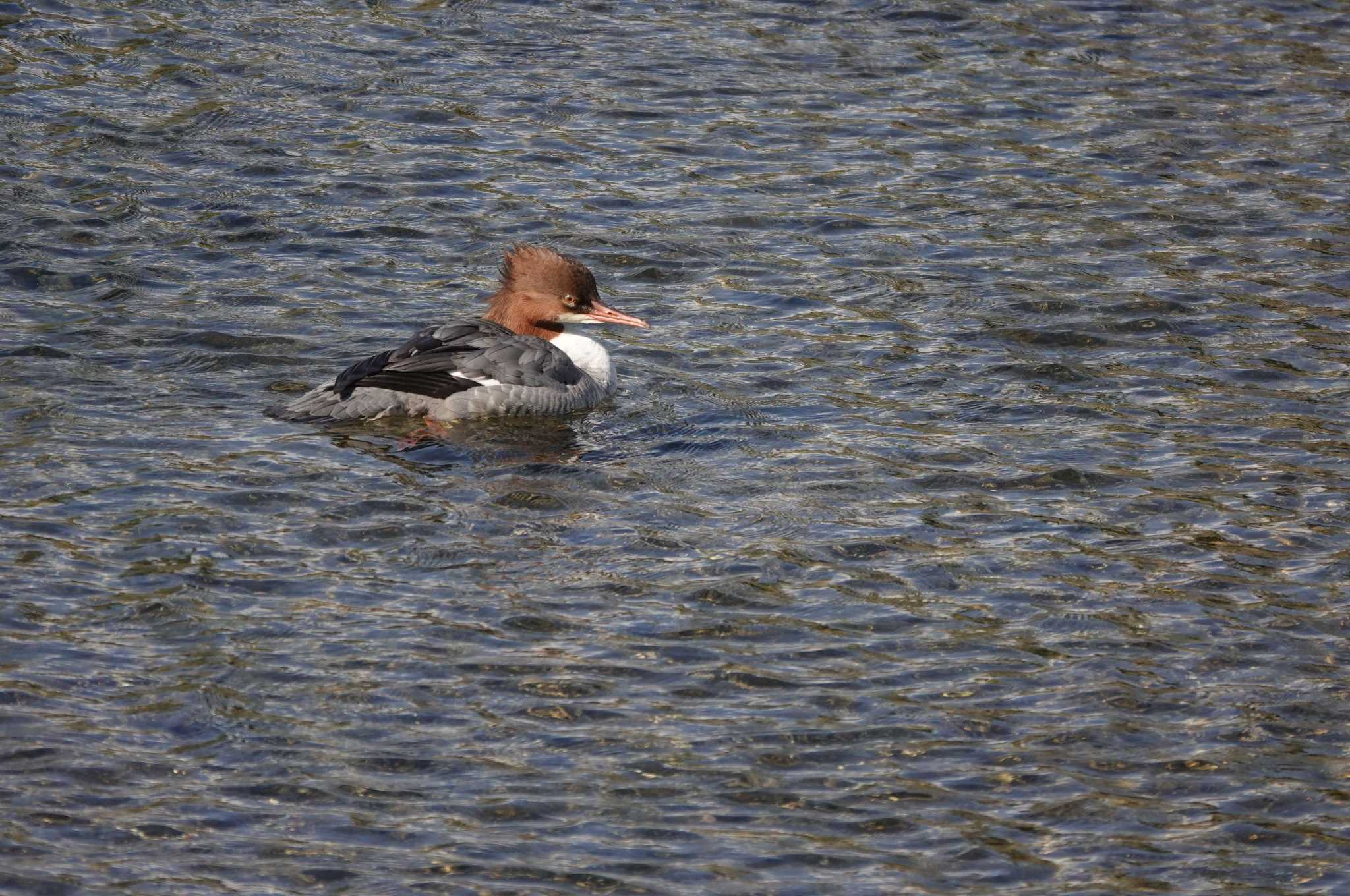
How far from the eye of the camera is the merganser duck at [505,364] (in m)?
10.9

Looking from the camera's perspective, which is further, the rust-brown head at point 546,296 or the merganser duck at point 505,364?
the rust-brown head at point 546,296

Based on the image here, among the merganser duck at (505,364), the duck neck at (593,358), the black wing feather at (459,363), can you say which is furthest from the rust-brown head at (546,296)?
the black wing feather at (459,363)

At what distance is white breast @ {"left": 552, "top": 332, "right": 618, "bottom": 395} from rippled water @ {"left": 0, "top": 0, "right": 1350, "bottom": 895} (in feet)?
1.01

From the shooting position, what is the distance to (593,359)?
11805 millimetres

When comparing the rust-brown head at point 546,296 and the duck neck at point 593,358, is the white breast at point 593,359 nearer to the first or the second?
the duck neck at point 593,358

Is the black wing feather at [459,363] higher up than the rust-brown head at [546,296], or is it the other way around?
the rust-brown head at [546,296]

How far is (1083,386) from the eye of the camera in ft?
38.5

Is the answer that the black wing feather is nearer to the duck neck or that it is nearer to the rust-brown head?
the duck neck

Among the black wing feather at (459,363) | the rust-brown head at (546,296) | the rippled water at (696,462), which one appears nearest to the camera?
the rippled water at (696,462)

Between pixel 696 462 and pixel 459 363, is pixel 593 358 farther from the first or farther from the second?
pixel 696 462

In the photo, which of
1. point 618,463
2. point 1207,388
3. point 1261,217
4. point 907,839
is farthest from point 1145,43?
point 907,839

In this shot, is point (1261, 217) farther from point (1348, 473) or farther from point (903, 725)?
point (903, 725)

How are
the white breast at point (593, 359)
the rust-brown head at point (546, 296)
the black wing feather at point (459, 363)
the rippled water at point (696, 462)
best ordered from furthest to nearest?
the rust-brown head at point (546, 296)
the white breast at point (593, 359)
the black wing feather at point (459, 363)
the rippled water at point (696, 462)

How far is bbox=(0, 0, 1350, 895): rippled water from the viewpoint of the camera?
730cm
